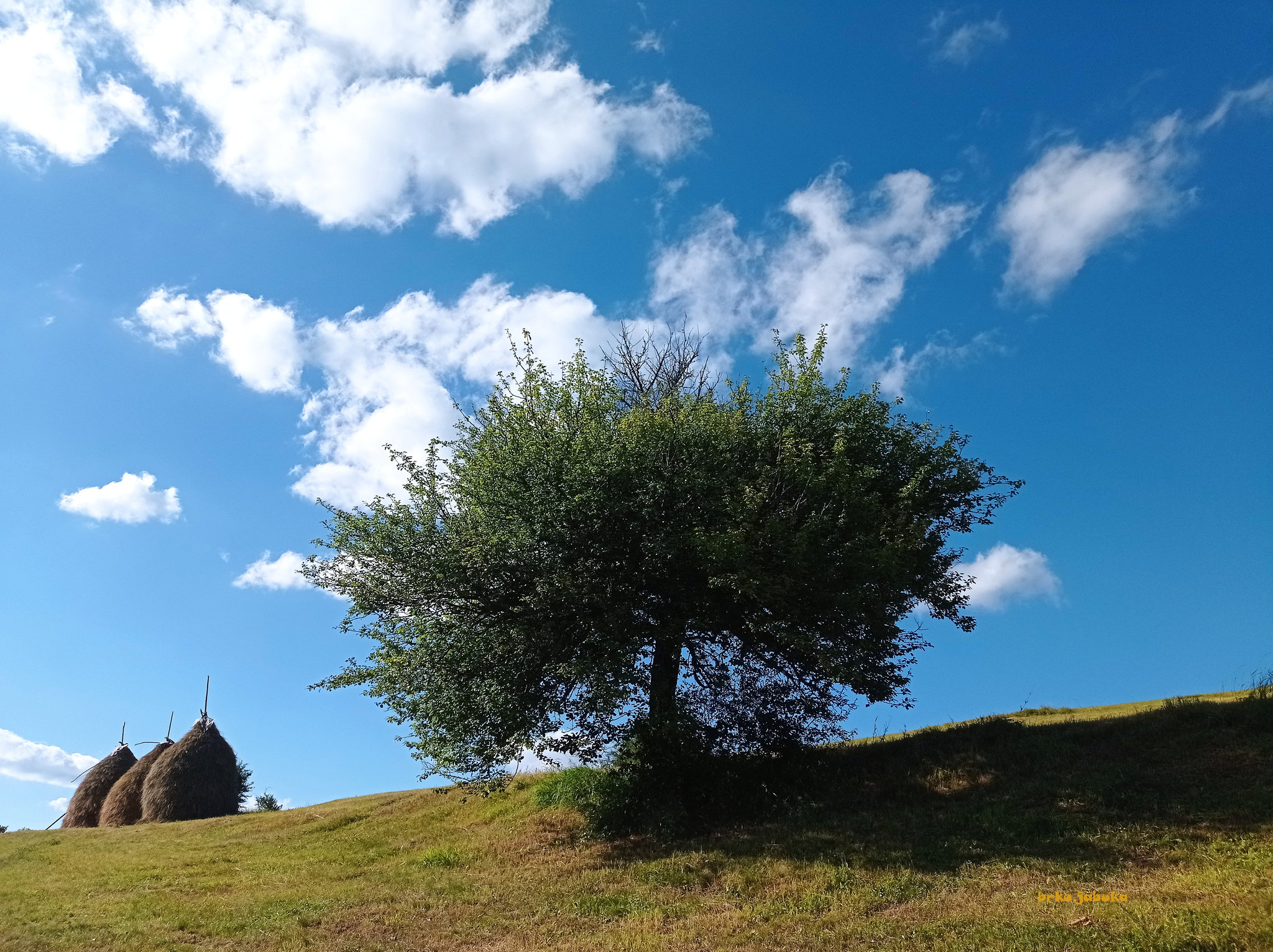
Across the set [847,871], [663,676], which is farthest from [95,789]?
[847,871]

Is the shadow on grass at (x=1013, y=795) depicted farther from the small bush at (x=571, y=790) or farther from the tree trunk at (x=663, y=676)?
the small bush at (x=571, y=790)

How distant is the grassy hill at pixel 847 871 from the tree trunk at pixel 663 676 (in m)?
3.43

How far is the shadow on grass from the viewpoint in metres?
15.6

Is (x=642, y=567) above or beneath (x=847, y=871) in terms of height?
above

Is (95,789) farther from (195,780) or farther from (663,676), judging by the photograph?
(663,676)

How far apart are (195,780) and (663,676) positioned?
2815 centimetres

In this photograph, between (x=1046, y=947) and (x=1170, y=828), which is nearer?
(x=1046, y=947)

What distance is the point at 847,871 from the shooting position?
1530 cm

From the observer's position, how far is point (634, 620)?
834 inches

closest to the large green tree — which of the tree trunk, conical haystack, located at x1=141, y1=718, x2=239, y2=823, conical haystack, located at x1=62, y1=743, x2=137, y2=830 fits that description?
the tree trunk

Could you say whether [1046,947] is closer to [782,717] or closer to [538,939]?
[538,939]

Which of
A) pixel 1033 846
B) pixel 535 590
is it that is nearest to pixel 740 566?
pixel 535 590

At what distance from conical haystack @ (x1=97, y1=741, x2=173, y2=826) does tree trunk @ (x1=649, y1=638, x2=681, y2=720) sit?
30.5 metres

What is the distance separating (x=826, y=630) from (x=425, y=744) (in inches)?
437
